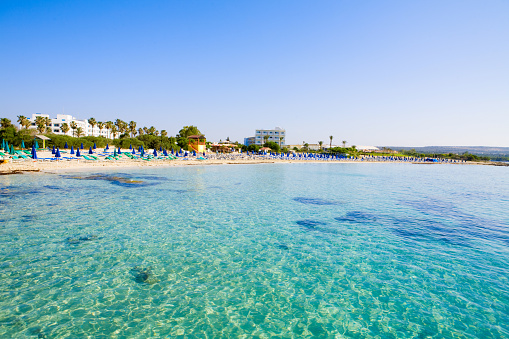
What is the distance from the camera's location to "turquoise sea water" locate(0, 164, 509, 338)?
4887 mm

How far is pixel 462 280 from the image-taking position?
6.80 meters

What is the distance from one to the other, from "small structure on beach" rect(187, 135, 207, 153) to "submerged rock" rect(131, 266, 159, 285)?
62.9 metres

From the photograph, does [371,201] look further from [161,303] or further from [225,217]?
[161,303]

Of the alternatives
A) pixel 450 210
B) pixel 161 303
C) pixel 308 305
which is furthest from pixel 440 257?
pixel 450 210

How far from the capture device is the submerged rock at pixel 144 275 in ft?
20.8

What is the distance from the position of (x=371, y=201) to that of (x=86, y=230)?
52.6 ft

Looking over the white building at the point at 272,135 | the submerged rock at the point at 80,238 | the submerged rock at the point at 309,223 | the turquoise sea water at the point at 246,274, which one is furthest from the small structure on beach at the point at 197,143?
the white building at the point at 272,135

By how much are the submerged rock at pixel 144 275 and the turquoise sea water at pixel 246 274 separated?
0.08 ft

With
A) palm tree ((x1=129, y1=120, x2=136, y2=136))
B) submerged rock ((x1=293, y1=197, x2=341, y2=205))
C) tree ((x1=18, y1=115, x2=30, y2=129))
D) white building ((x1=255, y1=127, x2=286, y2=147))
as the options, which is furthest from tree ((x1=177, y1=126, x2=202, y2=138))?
submerged rock ((x1=293, y1=197, x2=341, y2=205))

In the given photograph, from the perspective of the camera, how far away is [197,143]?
2753 inches

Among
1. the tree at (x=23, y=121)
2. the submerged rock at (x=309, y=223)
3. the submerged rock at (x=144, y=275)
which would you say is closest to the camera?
the submerged rock at (x=144, y=275)

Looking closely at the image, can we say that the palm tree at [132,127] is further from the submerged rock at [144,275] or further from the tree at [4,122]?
the submerged rock at [144,275]

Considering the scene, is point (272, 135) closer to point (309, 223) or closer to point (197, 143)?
point (197, 143)

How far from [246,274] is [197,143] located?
65.5 meters
